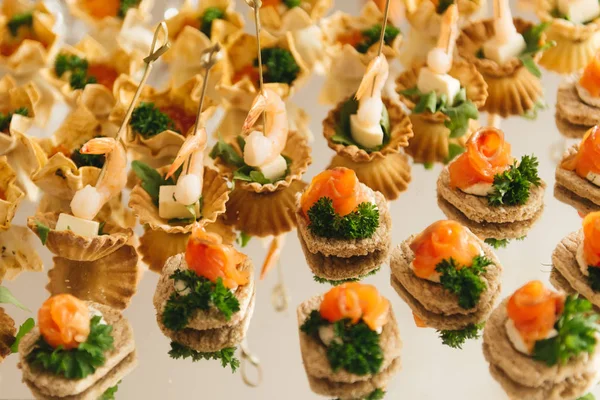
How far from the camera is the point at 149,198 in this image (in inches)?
159

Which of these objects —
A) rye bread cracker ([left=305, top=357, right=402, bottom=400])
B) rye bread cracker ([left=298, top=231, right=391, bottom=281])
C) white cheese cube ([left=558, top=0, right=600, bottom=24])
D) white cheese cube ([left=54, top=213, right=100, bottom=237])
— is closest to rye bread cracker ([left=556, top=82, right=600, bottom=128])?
white cheese cube ([left=558, top=0, right=600, bottom=24])

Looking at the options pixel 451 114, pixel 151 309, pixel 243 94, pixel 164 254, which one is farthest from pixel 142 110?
pixel 451 114

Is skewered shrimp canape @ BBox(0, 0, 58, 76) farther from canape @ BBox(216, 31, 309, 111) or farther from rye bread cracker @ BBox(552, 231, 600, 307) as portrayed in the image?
rye bread cracker @ BBox(552, 231, 600, 307)

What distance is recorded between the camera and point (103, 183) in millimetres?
3918

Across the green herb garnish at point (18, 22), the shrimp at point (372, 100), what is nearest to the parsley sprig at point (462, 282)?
the shrimp at point (372, 100)

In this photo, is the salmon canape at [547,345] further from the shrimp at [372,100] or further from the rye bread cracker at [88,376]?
the rye bread cracker at [88,376]

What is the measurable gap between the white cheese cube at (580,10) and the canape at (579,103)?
0.47 metres

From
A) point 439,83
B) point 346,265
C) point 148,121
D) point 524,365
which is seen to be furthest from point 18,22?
point 524,365

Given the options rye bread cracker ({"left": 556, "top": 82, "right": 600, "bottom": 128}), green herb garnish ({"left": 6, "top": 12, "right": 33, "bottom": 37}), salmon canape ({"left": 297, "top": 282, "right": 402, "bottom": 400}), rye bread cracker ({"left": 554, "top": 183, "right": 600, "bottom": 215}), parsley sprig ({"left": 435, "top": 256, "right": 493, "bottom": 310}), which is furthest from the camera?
green herb garnish ({"left": 6, "top": 12, "right": 33, "bottom": 37})

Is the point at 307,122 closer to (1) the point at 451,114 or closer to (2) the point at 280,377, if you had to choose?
(1) the point at 451,114

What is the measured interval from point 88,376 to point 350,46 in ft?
7.63

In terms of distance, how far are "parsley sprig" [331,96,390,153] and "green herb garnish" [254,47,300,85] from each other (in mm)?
464

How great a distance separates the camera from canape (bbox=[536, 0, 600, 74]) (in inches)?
194

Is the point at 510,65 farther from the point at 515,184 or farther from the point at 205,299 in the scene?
the point at 205,299
